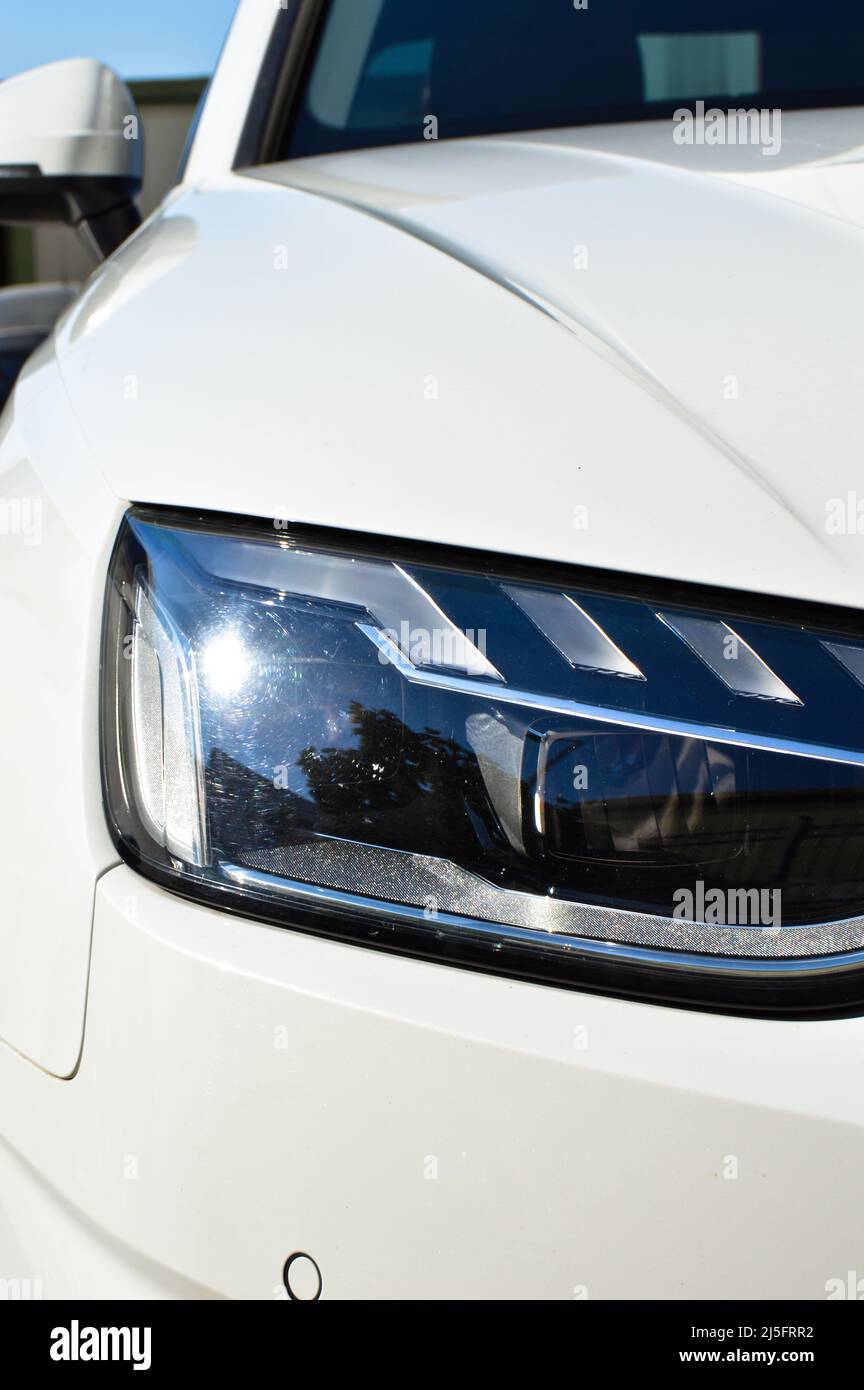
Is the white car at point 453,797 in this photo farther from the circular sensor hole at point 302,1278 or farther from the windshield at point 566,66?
the windshield at point 566,66

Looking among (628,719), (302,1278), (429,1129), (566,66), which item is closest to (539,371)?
(628,719)

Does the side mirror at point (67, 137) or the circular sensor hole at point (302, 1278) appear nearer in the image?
the circular sensor hole at point (302, 1278)

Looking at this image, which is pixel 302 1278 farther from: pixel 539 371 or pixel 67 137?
pixel 67 137

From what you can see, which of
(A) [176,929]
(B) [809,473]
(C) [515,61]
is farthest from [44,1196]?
Result: (C) [515,61]

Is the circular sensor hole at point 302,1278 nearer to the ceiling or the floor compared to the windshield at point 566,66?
nearer to the floor

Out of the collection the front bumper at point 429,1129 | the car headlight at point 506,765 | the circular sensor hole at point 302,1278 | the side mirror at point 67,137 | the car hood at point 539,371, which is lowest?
the circular sensor hole at point 302,1278

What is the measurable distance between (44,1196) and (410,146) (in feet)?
4.22

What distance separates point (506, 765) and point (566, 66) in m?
1.31

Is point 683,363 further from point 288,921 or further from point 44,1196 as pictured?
point 44,1196

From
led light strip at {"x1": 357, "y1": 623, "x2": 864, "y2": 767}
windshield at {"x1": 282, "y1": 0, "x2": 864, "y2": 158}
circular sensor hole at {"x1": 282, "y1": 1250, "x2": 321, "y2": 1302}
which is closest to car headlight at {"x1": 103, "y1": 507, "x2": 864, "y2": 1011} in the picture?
led light strip at {"x1": 357, "y1": 623, "x2": 864, "y2": 767}

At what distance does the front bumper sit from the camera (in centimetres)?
73

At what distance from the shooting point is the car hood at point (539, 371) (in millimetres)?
825

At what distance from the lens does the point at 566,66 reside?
1.77 m

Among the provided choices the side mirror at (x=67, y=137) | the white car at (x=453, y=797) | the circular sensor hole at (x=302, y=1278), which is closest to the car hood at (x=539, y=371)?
the white car at (x=453, y=797)
